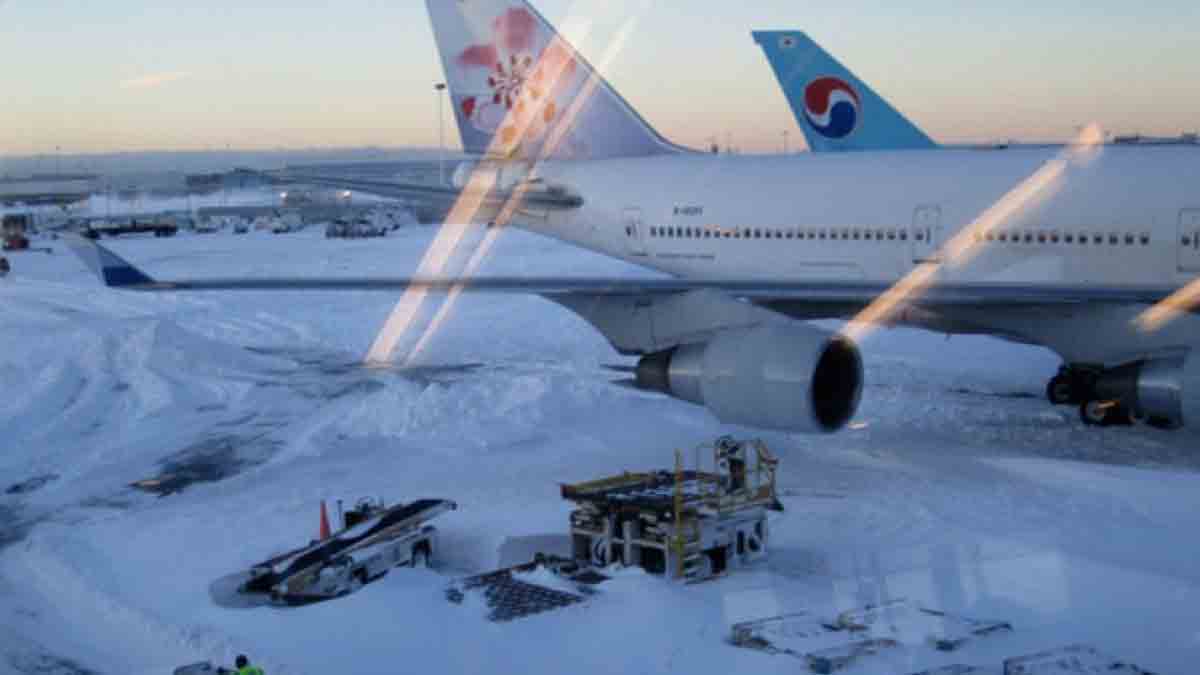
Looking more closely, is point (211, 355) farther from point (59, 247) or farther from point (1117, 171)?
point (59, 247)

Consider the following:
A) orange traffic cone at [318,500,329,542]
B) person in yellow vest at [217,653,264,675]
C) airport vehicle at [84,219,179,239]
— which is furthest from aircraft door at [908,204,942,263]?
airport vehicle at [84,219,179,239]

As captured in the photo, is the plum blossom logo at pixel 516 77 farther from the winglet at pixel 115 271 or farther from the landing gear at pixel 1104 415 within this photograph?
the landing gear at pixel 1104 415

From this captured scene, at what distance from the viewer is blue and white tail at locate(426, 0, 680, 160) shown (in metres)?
21.7

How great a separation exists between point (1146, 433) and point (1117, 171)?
11.3 feet

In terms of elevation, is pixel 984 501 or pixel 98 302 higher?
pixel 98 302

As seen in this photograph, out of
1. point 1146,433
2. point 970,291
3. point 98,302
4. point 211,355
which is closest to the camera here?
point 970,291

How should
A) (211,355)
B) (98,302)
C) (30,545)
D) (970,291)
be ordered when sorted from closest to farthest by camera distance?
1. (30,545)
2. (970,291)
3. (211,355)
4. (98,302)

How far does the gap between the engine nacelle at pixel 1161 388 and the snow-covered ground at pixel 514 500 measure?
77 centimetres

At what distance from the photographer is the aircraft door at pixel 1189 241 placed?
591 inches

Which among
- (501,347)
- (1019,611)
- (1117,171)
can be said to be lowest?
(1019,611)

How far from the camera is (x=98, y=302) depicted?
3147 centimetres

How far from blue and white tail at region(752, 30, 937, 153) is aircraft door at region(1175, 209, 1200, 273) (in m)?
12.5

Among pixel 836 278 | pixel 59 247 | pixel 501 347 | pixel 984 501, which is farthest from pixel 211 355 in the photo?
pixel 59 247

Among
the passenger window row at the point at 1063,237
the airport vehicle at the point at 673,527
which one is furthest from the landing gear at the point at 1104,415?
the airport vehicle at the point at 673,527
